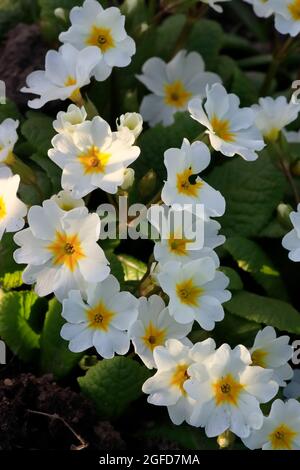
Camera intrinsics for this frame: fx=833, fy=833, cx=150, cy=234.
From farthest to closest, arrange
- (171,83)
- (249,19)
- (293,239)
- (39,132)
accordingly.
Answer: (249,19), (171,83), (39,132), (293,239)

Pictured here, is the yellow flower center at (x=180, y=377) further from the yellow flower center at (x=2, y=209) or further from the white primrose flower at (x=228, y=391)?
the yellow flower center at (x=2, y=209)

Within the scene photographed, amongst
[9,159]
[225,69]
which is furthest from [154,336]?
[225,69]

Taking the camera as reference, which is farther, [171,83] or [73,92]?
[171,83]

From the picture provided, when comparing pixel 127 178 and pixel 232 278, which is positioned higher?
pixel 127 178

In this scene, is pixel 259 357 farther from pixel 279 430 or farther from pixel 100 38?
pixel 100 38

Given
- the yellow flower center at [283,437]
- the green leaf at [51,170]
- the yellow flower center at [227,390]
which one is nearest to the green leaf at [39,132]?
the green leaf at [51,170]
